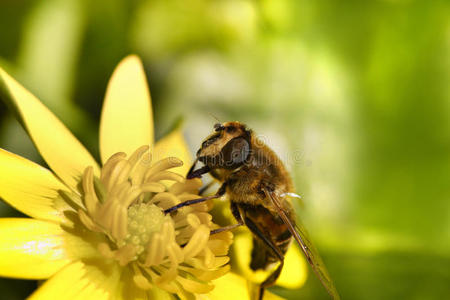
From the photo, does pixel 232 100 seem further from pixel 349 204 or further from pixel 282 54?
pixel 349 204

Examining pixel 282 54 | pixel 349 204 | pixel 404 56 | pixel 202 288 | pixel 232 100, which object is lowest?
pixel 202 288

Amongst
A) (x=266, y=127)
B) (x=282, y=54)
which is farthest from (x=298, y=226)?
(x=282, y=54)

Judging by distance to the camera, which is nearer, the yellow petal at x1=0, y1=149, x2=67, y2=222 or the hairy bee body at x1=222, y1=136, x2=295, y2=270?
the yellow petal at x1=0, y1=149, x2=67, y2=222

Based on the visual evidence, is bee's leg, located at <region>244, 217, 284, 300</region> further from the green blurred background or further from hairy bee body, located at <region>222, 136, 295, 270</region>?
the green blurred background

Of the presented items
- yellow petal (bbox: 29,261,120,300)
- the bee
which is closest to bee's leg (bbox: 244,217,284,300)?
the bee

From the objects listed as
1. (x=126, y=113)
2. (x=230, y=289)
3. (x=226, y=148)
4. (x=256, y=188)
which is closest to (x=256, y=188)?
(x=256, y=188)

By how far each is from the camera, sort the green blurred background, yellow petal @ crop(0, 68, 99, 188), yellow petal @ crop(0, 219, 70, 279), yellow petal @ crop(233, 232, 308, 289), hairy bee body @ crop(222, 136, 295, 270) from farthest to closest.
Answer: the green blurred background, yellow petal @ crop(233, 232, 308, 289), hairy bee body @ crop(222, 136, 295, 270), yellow petal @ crop(0, 68, 99, 188), yellow petal @ crop(0, 219, 70, 279)

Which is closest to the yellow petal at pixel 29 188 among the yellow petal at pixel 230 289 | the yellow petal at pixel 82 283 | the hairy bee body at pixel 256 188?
the yellow petal at pixel 82 283
